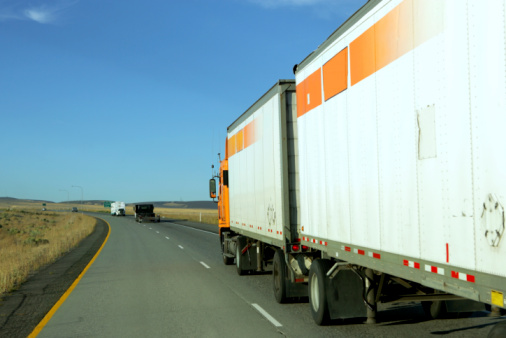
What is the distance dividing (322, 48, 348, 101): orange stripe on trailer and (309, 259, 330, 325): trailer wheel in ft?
8.23

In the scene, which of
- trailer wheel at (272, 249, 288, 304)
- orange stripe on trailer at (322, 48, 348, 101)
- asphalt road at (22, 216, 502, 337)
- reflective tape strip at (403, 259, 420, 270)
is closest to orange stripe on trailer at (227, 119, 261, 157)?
trailer wheel at (272, 249, 288, 304)

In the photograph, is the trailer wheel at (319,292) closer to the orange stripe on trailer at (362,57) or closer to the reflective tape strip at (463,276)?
the orange stripe on trailer at (362,57)

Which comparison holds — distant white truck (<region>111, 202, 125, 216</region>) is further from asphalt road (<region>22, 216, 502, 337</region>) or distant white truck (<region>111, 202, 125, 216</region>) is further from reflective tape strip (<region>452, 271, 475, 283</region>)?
reflective tape strip (<region>452, 271, 475, 283</region>)

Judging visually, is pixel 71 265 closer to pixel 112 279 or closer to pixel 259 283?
pixel 112 279

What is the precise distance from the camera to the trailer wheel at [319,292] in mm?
7938

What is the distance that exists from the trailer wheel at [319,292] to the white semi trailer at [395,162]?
27 mm

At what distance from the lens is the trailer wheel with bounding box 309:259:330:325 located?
794 centimetres

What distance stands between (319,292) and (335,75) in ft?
10.3

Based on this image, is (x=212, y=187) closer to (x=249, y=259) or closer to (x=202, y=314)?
(x=249, y=259)

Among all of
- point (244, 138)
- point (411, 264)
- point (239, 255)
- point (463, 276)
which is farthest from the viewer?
point (239, 255)

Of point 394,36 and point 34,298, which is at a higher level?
point 394,36

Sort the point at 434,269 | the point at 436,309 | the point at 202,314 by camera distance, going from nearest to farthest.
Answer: the point at 434,269 → the point at 436,309 → the point at 202,314

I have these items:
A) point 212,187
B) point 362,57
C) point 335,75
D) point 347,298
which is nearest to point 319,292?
point 347,298

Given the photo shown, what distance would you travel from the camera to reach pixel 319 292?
8.08 m
